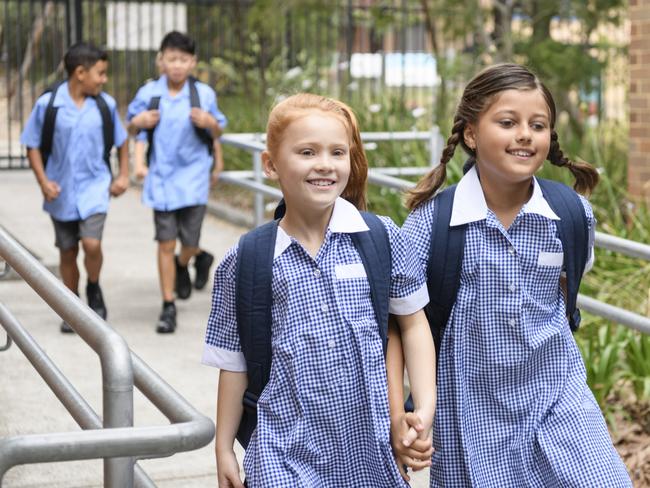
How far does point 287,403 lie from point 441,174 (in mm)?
847

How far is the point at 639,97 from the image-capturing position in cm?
859

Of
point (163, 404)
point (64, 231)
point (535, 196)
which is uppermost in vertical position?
point (535, 196)

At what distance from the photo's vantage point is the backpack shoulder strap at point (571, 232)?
135 inches

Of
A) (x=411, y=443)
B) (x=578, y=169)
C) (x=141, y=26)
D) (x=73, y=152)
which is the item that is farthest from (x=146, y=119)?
(x=141, y=26)

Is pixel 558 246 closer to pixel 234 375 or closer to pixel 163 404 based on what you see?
pixel 234 375

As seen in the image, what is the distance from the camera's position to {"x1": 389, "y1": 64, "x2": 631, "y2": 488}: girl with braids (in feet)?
10.9

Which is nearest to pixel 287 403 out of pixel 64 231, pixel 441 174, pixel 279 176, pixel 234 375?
pixel 234 375

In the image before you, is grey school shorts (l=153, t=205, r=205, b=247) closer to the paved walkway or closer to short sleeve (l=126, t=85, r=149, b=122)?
the paved walkway

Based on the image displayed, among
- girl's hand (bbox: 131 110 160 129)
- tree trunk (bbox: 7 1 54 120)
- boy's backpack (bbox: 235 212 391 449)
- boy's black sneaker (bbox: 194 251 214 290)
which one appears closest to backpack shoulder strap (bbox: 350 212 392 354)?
boy's backpack (bbox: 235 212 391 449)

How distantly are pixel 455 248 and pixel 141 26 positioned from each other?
12852 millimetres

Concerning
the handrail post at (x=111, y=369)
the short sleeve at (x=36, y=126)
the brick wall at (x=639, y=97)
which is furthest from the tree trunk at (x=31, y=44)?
the handrail post at (x=111, y=369)

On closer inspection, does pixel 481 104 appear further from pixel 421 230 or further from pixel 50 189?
pixel 50 189

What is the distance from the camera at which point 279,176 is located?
10.3ft

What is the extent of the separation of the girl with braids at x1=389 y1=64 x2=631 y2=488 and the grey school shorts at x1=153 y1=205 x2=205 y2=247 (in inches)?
188
